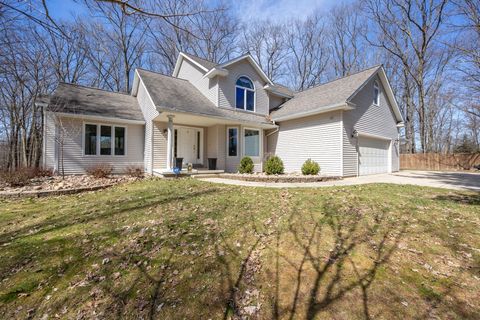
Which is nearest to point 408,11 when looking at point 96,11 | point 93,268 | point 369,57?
point 369,57

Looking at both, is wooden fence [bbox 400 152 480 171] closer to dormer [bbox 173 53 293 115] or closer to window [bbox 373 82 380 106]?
window [bbox 373 82 380 106]

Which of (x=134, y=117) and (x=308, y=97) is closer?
(x=134, y=117)

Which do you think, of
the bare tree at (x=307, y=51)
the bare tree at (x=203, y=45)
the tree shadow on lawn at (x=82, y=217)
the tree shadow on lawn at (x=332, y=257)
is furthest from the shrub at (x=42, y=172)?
the bare tree at (x=307, y=51)

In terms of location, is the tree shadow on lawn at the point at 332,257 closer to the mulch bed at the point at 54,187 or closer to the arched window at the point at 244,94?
the mulch bed at the point at 54,187

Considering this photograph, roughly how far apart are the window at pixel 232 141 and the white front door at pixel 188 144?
188cm

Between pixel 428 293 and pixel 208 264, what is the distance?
250 centimetres

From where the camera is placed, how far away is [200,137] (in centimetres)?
1363

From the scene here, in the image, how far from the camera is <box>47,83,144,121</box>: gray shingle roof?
10.9m

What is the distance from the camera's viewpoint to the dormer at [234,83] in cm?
1330

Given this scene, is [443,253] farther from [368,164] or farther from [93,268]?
[368,164]

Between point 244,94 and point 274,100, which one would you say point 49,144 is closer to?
point 244,94

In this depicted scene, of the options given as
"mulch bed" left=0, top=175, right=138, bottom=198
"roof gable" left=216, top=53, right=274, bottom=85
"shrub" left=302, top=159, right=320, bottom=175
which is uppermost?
"roof gable" left=216, top=53, right=274, bottom=85

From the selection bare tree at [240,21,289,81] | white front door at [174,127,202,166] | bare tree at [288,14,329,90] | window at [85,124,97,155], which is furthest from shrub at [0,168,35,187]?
bare tree at [288,14,329,90]

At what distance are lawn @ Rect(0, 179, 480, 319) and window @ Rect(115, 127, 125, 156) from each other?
23.1ft
